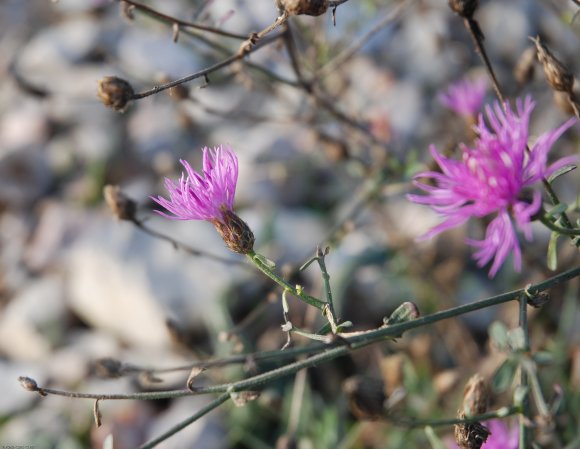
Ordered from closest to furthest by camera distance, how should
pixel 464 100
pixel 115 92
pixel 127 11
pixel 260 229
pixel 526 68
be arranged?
pixel 115 92 → pixel 127 11 → pixel 526 68 → pixel 464 100 → pixel 260 229

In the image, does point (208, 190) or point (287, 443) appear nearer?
point (208, 190)

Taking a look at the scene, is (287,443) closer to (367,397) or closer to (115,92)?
(367,397)

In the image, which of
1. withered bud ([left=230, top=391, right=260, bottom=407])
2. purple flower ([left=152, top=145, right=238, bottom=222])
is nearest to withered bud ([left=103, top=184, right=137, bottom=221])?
purple flower ([left=152, top=145, right=238, bottom=222])

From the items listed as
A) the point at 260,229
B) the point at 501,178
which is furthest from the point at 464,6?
the point at 260,229

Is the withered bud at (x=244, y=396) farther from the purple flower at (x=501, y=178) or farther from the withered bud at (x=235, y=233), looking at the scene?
the purple flower at (x=501, y=178)

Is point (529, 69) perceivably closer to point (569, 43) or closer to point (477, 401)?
point (477, 401)

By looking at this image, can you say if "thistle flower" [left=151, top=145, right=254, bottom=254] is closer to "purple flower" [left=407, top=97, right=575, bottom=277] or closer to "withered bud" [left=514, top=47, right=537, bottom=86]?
"purple flower" [left=407, top=97, right=575, bottom=277]
